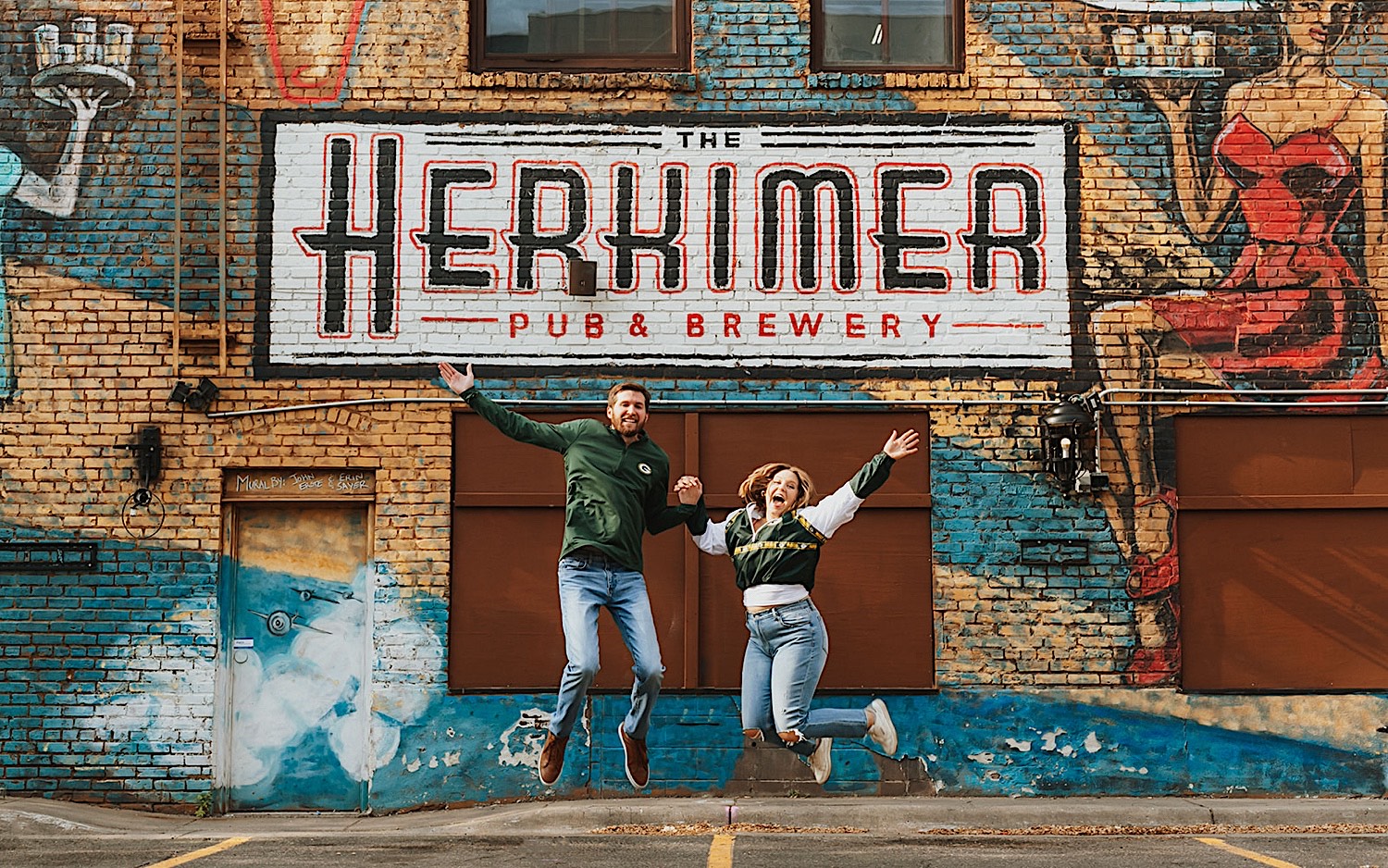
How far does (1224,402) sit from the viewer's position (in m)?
12.1

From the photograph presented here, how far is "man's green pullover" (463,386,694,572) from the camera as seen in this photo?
352 inches

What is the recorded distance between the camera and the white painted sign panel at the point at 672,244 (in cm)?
1213

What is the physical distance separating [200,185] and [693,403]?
4.09m

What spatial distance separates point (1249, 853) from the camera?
9.56 metres

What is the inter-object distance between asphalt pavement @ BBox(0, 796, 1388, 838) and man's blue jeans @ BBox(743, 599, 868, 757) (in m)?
1.80

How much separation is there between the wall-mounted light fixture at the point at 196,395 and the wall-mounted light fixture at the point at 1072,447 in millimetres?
6195

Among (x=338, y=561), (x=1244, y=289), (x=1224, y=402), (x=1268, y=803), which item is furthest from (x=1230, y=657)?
(x=338, y=561)

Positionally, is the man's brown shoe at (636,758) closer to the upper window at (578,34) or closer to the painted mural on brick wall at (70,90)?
the upper window at (578,34)

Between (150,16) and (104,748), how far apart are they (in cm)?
550

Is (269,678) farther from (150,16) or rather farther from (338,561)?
(150,16)

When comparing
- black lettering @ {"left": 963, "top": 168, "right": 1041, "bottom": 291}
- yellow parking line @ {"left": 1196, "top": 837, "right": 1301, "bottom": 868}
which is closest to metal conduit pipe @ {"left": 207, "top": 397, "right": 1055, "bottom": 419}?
black lettering @ {"left": 963, "top": 168, "right": 1041, "bottom": 291}

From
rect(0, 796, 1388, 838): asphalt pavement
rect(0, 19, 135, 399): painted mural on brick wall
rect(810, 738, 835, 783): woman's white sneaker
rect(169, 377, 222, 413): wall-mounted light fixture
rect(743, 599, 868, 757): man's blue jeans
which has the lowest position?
rect(0, 796, 1388, 838): asphalt pavement

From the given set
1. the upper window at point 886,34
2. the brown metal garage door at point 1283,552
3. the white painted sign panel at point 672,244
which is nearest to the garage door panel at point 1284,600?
the brown metal garage door at point 1283,552

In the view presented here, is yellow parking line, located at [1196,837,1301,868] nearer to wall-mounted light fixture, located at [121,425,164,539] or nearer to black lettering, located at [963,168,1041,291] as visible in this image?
black lettering, located at [963,168,1041,291]
